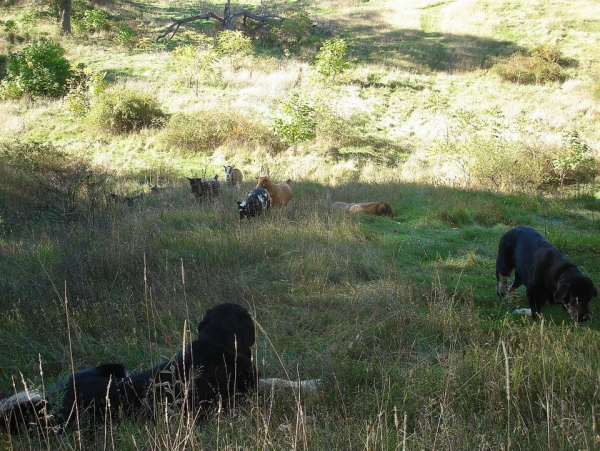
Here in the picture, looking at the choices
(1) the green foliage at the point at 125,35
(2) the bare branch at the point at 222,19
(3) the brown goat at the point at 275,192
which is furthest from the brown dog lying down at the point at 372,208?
(2) the bare branch at the point at 222,19

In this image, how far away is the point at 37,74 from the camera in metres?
26.3

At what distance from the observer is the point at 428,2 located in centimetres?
4456

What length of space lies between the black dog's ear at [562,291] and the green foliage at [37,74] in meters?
27.6

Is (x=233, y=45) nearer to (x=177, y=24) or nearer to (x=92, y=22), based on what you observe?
(x=177, y=24)

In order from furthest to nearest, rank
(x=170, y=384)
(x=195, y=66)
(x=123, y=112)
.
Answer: (x=195, y=66)
(x=123, y=112)
(x=170, y=384)

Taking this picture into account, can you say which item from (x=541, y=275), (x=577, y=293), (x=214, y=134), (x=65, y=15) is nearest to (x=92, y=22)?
(x=65, y=15)

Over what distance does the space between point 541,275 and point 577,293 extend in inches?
18.7

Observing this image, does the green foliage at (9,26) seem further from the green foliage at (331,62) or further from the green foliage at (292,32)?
the green foliage at (331,62)

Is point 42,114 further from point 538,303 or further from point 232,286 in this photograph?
point 538,303

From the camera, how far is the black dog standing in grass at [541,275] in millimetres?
5383

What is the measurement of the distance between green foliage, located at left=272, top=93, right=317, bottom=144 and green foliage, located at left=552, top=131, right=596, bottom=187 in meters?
8.88

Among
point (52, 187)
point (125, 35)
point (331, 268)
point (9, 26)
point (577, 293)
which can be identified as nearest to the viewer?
point (577, 293)

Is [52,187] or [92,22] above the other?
[92,22]

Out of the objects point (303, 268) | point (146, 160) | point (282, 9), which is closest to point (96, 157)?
point (146, 160)
